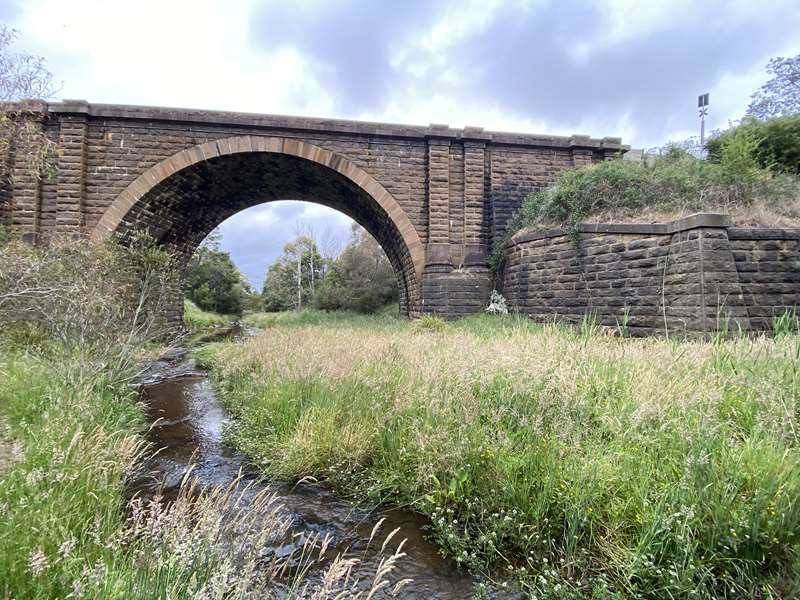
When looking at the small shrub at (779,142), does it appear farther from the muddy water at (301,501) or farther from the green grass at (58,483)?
the green grass at (58,483)

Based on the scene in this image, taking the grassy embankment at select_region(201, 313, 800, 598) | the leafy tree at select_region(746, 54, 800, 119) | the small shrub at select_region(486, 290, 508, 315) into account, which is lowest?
the grassy embankment at select_region(201, 313, 800, 598)

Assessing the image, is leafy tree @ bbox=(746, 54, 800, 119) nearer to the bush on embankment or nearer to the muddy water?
the bush on embankment

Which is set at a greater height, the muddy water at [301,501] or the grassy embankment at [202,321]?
the grassy embankment at [202,321]

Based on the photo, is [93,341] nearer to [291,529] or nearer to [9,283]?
[9,283]

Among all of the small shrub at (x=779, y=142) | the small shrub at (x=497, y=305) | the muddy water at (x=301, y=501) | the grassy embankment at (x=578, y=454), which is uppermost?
the small shrub at (x=779, y=142)

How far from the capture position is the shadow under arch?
10570 mm

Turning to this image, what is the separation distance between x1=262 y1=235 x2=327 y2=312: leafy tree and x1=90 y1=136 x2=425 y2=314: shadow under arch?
1750 cm

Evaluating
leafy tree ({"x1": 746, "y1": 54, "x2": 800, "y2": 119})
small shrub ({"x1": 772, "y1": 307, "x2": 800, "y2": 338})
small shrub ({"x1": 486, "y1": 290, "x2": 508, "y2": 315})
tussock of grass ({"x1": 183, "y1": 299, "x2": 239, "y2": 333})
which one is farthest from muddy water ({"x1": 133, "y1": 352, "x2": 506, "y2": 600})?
leafy tree ({"x1": 746, "y1": 54, "x2": 800, "y2": 119})

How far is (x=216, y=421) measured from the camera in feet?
16.8

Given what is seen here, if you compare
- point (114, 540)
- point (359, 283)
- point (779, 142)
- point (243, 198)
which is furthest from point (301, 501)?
point (359, 283)

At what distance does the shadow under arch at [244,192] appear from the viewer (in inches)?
416

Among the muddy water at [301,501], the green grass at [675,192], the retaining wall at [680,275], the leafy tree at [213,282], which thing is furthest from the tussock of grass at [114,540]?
the leafy tree at [213,282]

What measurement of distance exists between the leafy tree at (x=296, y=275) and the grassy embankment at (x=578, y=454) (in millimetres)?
28096

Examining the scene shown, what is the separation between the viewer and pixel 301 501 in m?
3.09
